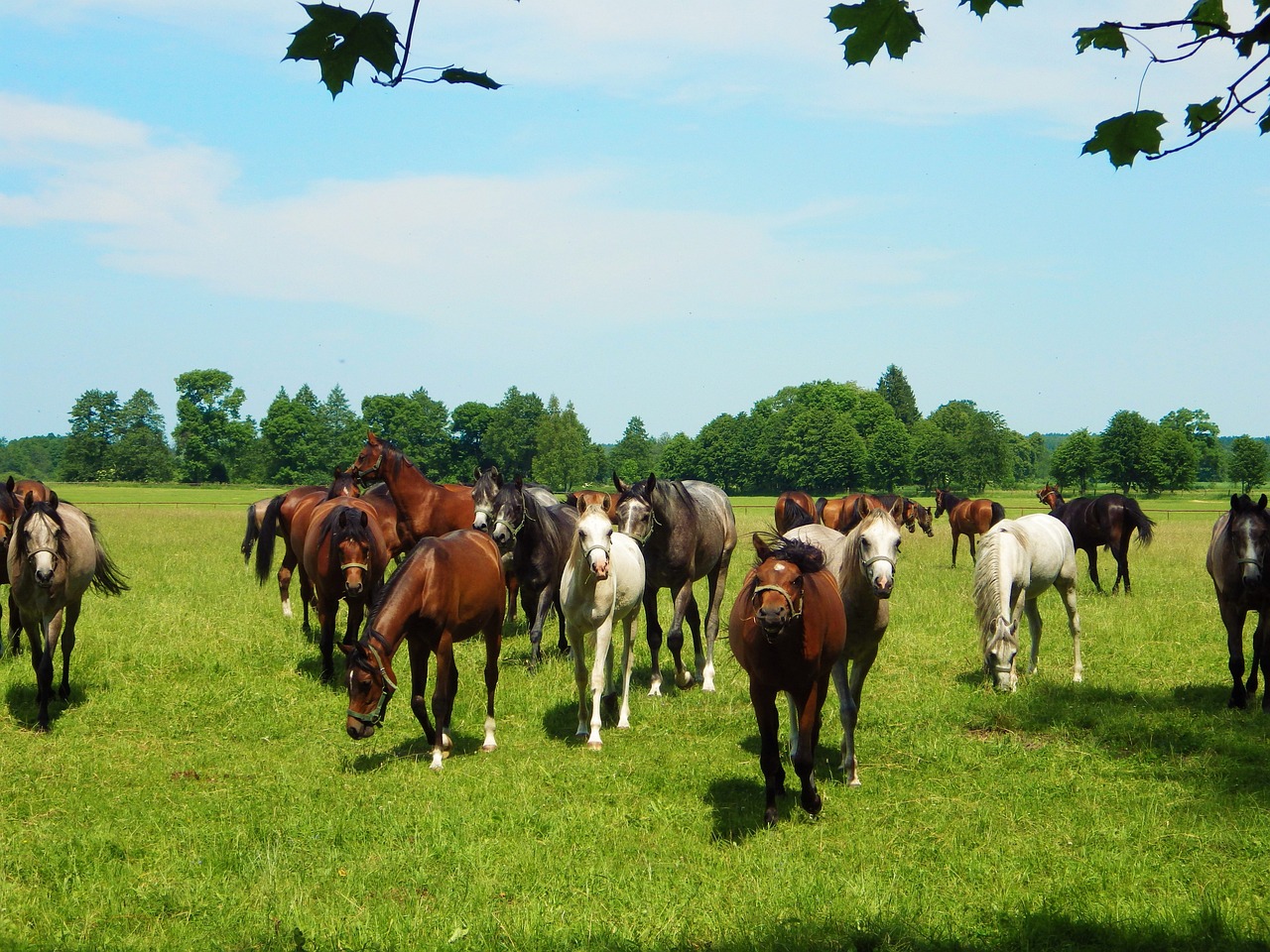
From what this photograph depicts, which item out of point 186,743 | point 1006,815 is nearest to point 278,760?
point 186,743

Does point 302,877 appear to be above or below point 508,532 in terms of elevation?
below

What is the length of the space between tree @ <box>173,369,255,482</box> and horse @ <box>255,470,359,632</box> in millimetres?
106310

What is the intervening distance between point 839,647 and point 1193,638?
877cm

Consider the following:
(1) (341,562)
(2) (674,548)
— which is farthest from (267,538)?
(2) (674,548)

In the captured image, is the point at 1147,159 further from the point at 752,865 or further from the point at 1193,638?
the point at 1193,638

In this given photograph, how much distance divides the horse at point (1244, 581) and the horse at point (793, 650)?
15.8 ft

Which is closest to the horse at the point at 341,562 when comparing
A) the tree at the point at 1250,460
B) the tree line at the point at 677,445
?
the tree line at the point at 677,445

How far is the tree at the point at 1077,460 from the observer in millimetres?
106688

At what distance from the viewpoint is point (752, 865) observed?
18.5 ft

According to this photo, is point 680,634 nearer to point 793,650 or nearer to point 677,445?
point 793,650

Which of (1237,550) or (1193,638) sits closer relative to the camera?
(1237,550)

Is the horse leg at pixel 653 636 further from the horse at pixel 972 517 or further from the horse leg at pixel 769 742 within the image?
the horse at pixel 972 517

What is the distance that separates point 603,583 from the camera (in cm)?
850

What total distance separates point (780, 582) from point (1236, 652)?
6.25 meters
